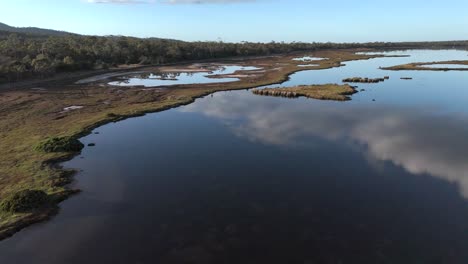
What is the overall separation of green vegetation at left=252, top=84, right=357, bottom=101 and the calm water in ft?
58.2

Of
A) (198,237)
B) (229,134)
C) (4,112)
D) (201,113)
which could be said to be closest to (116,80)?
(4,112)

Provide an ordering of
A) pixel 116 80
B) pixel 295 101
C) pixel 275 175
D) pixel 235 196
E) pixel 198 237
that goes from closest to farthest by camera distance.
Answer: pixel 198 237 < pixel 235 196 < pixel 275 175 < pixel 295 101 < pixel 116 80

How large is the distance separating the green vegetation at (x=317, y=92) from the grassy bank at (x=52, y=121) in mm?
10230

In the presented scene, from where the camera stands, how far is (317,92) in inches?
2886

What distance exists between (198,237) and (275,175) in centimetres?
1153

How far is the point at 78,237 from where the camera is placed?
75.0ft

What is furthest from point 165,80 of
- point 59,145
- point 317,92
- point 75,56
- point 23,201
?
point 23,201

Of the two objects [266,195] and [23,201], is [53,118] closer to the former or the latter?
[23,201]

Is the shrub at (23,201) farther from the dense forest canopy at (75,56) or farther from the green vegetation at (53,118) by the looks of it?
the dense forest canopy at (75,56)

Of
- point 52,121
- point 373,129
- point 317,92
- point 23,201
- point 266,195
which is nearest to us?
point 23,201

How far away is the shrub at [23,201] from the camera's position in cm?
2538

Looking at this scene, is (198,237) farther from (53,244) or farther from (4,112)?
(4,112)

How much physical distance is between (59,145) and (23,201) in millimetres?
13495

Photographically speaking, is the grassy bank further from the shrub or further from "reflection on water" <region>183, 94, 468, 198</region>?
"reflection on water" <region>183, 94, 468, 198</region>
